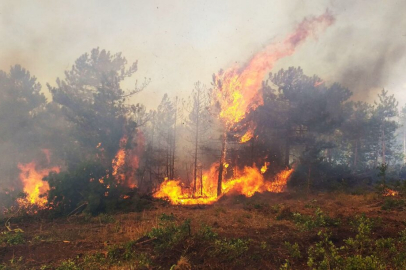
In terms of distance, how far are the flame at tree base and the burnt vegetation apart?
259mm

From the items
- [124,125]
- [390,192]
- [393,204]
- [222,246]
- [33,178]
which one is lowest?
[222,246]

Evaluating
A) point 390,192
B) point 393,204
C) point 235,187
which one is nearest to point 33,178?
point 235,187

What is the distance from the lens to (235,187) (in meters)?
26.9

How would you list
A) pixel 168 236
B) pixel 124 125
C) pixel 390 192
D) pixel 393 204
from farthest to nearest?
1. pixel 124 125
2. pixel 390 192
3. pixel 393 204
4. pixel 168 236

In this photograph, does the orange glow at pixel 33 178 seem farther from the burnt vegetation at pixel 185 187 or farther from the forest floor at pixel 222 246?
the forest floor at pixel 222 246

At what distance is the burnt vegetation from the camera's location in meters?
8.80

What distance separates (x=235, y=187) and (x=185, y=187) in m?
5.36

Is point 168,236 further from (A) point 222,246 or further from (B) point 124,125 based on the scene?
(B) point 124,125

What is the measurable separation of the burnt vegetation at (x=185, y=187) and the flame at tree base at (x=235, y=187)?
259 millimetres

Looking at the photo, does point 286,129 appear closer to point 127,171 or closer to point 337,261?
point 127,171

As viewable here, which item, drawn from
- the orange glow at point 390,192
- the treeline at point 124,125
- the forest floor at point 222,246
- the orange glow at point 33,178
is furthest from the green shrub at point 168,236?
the orange glow at point 33,178

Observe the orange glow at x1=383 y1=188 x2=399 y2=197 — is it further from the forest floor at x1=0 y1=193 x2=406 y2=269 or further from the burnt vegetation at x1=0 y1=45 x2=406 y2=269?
the forest floor at x1=0 y1=193 x2=406 y2=269

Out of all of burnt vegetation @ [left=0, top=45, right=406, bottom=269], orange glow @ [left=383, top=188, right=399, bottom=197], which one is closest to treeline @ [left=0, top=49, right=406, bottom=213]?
burnt vegetation @ [left=0, top=45, right=406, bottom=269]

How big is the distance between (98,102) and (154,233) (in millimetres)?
18946
